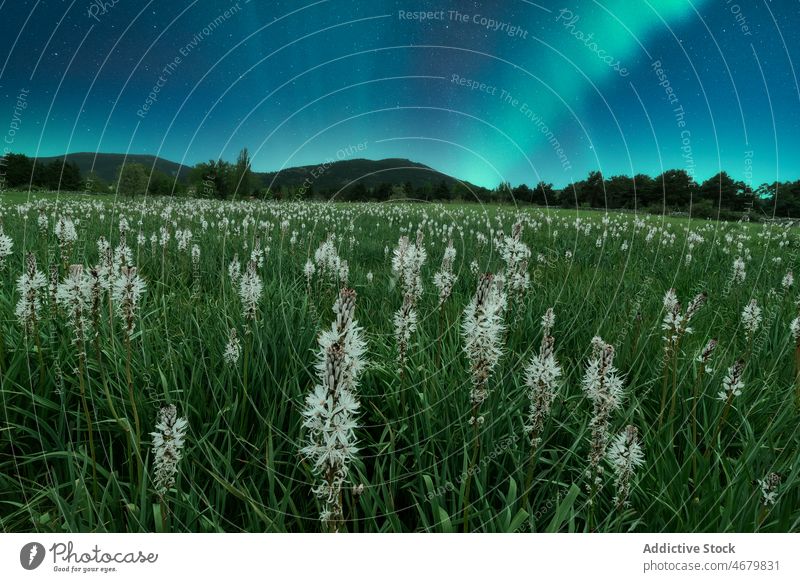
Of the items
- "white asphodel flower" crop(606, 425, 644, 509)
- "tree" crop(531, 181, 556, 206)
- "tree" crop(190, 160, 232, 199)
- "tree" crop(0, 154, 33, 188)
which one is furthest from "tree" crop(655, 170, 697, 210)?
"tree" crop(0, 154, 33, 188)

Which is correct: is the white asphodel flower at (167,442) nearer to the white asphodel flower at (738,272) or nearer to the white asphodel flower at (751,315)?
the white asphodel flower at (751,315)

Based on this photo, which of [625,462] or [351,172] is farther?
[351,172]

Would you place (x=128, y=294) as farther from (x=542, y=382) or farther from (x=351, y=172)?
(x=351, y=172)

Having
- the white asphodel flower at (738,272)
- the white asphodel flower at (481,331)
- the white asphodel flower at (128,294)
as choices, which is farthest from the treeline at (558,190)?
the white asphodel flower at (481,331)

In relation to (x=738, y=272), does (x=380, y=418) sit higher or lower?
lower

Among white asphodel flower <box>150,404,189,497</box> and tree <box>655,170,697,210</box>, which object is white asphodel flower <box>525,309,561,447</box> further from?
tree <box>655,170,697,210</box>

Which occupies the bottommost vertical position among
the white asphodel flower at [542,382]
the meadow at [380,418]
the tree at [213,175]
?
the meadow at [380,418]

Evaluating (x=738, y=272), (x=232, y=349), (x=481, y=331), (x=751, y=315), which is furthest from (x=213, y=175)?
(x=738, y=272)

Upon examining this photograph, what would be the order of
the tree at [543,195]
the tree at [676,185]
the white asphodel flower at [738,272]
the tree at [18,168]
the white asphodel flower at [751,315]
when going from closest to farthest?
the tree at [18,168]
the white asphodel flower at [751,315]
the tree at [676,185]
the tree at [543,195]
the white asphodel flower at [738,272]

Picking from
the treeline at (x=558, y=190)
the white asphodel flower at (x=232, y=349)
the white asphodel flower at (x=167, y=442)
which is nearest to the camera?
the white asphodel flower at (x=167, y=442)

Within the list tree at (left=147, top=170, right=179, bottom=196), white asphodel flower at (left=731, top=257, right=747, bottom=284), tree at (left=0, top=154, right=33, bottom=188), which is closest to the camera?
tree at (left=0, top=154, right=33, bottom=188)

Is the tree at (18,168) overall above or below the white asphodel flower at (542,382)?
above

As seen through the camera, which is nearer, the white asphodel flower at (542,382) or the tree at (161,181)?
the white asphodel flower at (542,382)
